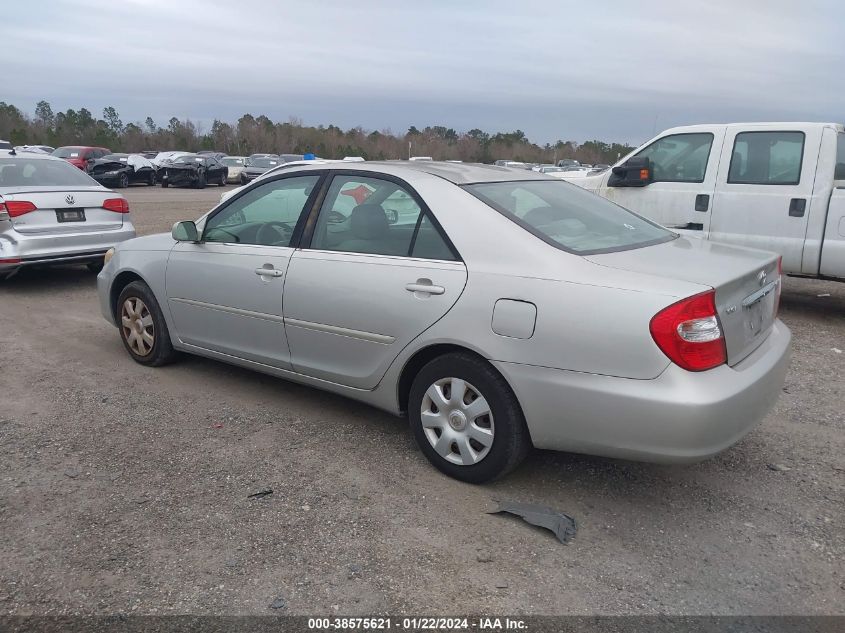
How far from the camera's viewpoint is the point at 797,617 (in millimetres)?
2689

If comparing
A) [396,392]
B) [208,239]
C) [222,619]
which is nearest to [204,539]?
[222,619]

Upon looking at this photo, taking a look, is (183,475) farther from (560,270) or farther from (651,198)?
(651,198)

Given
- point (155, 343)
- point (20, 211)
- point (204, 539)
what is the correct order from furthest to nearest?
point (20, 211)
point (155, 343)
point (204, 539)

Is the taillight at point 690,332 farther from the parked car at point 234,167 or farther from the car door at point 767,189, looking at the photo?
the parked car at point 234,167

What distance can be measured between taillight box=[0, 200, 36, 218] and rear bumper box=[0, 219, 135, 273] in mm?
206

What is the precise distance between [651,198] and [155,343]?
5.45 meters

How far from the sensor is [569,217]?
3912 millimetres

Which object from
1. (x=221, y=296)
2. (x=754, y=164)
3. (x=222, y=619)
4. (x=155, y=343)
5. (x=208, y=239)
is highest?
(x=754, y=164)

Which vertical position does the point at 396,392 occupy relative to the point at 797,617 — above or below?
above

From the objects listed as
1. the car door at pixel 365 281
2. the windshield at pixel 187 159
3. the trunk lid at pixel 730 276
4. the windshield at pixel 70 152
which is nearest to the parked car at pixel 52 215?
the car door at pixel 365 281

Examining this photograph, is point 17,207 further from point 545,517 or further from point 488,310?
point 545,517

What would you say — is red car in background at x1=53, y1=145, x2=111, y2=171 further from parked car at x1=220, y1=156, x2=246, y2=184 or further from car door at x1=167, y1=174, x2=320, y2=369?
car door at x1=167, y1=174, x2=320, y2=369

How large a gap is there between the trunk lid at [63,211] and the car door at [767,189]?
6912 mm

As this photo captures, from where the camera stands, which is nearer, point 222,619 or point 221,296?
point 222,619
